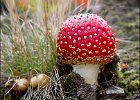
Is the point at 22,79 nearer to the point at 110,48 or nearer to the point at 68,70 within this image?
the point at 68,70

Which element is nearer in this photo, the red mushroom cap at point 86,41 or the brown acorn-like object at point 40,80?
the red mushroom cap at point 86,41

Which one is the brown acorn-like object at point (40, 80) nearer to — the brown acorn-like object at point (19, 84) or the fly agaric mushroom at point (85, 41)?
the brown acorn-like object at point (19, 84)

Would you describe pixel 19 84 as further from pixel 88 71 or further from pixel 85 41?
pixel 85 41

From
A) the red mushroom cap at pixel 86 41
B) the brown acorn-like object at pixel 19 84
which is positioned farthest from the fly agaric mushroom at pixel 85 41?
the brown acorn-like object at pixel 19 84

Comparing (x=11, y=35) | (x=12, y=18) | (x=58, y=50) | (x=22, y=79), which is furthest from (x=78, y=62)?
(x=11, y=35)

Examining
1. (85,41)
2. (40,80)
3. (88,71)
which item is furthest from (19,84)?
(85,41)

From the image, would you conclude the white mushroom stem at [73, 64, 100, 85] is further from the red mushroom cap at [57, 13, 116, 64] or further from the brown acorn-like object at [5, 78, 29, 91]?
the brown acorn-like object at [5, 78, 29, 91]

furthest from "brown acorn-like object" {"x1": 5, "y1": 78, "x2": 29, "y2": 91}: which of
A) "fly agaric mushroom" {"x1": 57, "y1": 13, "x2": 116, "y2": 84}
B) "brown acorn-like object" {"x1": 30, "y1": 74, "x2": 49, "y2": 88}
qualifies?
"fly agaric mushroom" {"x1": 57, "y1": 13, "x2": 116, "y2": 84}
